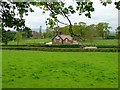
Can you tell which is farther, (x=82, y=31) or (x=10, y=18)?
(x=82, y=31)

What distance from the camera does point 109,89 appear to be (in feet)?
59.1

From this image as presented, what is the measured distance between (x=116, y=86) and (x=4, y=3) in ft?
44.0

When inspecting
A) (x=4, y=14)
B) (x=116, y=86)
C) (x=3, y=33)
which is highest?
(x=4, y=14)

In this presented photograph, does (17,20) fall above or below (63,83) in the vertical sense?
above

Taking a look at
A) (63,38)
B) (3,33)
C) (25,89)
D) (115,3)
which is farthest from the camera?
(63,38)

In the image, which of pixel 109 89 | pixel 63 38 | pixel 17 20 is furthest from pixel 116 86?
pixel 63 38

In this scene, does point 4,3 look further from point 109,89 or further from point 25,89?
point 109,89

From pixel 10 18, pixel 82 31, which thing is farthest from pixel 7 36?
pixel 82 31

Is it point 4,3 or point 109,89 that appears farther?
point 109,89

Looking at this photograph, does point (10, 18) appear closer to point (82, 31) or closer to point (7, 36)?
point (7, 36)

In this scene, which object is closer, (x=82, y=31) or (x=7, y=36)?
(x=7, y=36)

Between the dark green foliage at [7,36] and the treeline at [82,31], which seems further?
the dark green foliage at [7,36]

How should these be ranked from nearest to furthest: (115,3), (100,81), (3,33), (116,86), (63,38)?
(115,3) < (3,33) < (116,86) < (100,81) < (63,38)

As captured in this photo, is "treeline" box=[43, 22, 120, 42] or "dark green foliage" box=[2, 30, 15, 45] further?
"dark green foliage" box=[2, 30, 15, 45]
